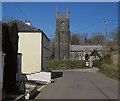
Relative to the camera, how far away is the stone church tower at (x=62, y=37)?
372 feet

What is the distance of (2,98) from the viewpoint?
54.2 feet

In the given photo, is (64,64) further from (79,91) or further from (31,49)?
(79,91)

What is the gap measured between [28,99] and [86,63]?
78136 mm

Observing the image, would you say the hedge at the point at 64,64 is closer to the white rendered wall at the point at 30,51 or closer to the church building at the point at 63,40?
the church building at the point at 63,40

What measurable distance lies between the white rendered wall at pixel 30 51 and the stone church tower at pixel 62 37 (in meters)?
68.1

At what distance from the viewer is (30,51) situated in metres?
43.7

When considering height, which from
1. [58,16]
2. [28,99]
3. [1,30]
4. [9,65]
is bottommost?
[28,99]

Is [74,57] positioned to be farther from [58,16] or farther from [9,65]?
[9,65]

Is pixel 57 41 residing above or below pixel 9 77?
above

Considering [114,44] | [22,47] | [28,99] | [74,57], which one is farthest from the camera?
[74,57]

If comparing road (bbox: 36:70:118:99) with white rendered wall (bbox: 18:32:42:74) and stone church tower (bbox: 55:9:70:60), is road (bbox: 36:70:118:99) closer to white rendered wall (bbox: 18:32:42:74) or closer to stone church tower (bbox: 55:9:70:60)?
white rendered wall (bbox: 18:32:42:74)

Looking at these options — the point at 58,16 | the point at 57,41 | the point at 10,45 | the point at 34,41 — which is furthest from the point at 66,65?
the point at 10,45

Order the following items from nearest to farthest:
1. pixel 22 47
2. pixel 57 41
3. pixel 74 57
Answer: pixel 22 47 → pixel 57 41 → pixel 74 57

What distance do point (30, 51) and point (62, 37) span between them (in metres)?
71.7
